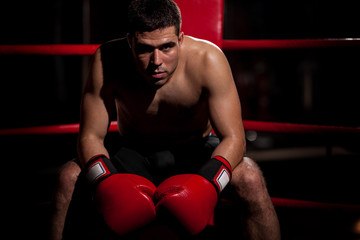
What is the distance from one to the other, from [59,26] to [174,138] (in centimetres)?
720

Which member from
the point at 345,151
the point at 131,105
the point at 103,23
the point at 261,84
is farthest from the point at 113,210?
the point at 261,84

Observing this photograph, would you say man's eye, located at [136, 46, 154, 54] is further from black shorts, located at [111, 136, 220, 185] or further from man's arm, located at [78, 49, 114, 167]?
black shorts, located at [111, 136, 220, 185]

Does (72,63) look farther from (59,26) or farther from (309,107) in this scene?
(309,107)

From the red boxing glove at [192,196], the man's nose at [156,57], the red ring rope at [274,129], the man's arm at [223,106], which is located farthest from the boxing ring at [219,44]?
the red boxing glove at [192,196]

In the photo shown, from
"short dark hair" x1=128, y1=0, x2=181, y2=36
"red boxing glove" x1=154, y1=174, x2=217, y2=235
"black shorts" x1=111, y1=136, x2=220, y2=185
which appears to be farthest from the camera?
"black shorts" x1=111, y1=136, x2=220, y2=185

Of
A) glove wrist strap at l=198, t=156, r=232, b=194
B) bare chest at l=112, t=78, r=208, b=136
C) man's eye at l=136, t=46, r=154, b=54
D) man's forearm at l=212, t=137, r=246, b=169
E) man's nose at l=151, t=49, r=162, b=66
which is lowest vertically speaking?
glove wrist strap at l=198, t=156, r=232, b=194

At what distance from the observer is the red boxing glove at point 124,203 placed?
117cm

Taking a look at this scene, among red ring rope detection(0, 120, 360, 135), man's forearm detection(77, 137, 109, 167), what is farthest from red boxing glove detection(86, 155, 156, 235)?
red ring rope detection(0, 120, 360, 135)

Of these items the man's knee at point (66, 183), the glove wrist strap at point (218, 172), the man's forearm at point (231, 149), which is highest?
the man's forearm at point (231, 149)

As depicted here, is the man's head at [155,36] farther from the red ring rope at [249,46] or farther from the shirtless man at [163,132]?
the red ring rope at [249,46]

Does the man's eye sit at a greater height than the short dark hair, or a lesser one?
lesser

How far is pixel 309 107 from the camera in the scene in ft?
26.8

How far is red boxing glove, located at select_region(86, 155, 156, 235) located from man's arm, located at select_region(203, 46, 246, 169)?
34cm

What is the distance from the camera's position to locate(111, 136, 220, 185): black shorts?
4.93 feet
